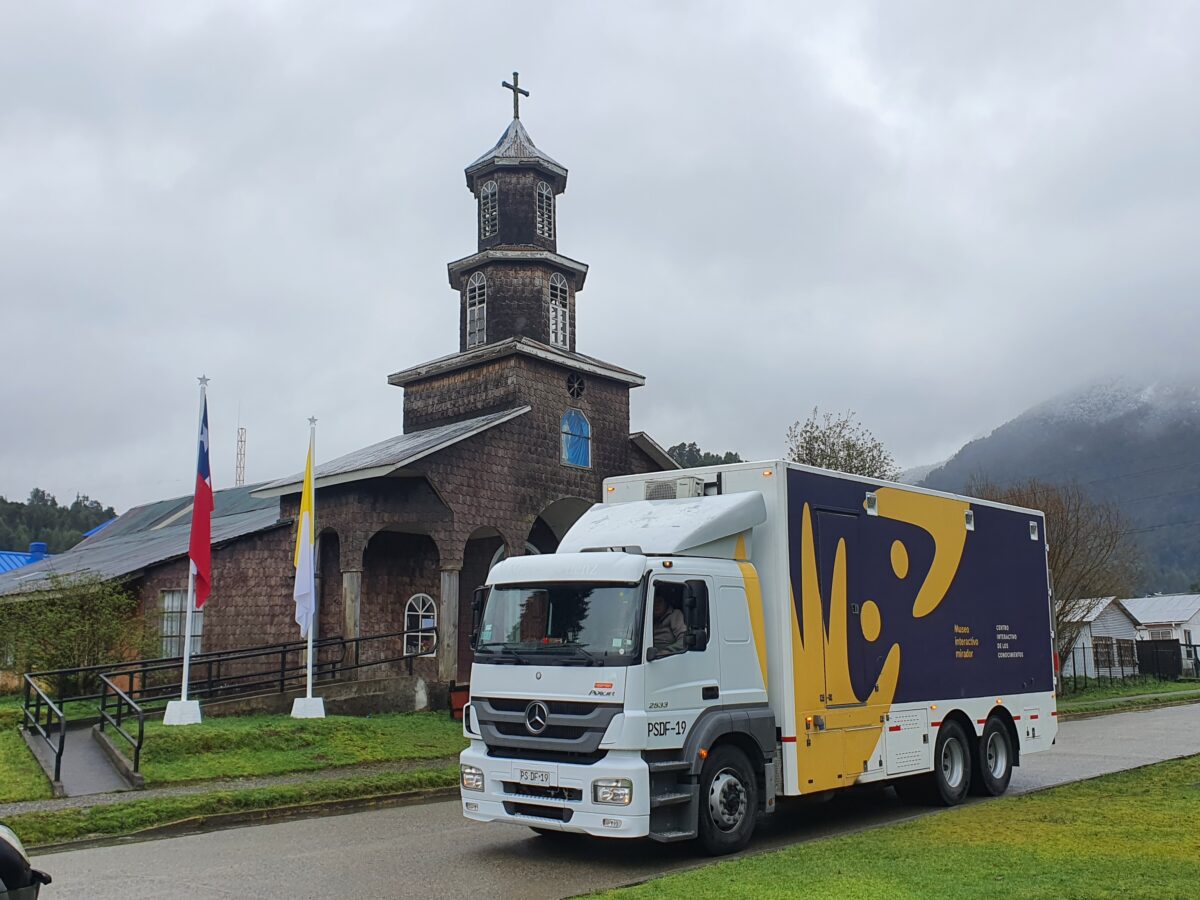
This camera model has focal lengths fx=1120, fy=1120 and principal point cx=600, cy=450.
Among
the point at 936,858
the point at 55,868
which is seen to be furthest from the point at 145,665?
the point at 936,858

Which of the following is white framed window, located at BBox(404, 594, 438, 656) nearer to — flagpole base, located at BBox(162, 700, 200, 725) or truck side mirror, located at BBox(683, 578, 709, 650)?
flagpole base, located at BBox(162, 700, 200, 725)

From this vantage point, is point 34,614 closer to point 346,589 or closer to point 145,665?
point 145,665

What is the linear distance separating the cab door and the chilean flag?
10204 mm

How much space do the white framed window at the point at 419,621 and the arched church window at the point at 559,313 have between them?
7.30m

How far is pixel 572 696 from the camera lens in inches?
367

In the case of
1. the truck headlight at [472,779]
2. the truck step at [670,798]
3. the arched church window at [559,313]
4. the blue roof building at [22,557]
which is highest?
the arched church window at [559,313]

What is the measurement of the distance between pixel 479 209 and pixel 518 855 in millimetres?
22235

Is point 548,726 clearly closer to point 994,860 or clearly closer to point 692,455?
point 994,860

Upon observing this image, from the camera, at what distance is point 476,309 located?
28.9 metres

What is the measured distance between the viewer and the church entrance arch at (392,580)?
25.5 m

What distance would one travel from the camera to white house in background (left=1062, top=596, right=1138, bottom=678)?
1717 inches

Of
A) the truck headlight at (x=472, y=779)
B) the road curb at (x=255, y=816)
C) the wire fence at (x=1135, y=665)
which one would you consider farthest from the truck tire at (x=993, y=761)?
the wire fence at (x=1135, y=665)

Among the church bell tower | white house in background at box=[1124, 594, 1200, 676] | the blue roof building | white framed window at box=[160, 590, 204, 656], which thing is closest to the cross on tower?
the church bell tower

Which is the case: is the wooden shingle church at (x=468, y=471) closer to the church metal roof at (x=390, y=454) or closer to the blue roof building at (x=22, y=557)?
the church metal roof at (x=390, y=454)
